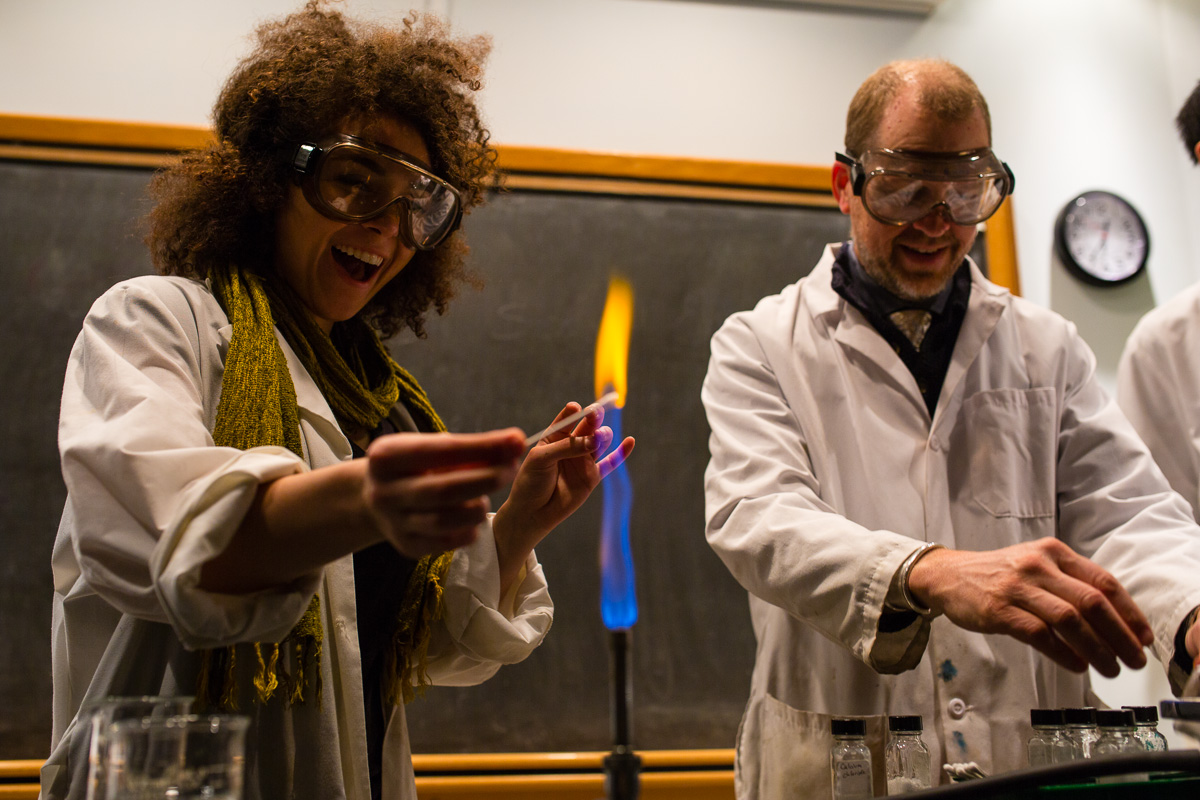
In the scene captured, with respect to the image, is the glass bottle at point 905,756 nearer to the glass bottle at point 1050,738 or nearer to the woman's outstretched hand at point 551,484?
the glass bottle at point 1050,738

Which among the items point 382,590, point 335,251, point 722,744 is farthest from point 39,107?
point 722,744

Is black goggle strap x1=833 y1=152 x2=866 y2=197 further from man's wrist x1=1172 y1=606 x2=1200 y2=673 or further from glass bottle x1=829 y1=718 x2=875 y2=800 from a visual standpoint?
glass bottle x1=829 y1=718 x2=875 y2=800

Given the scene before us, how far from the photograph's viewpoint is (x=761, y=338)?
1.81m

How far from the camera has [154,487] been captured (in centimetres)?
81

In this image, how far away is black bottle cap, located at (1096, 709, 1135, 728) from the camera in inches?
38.4

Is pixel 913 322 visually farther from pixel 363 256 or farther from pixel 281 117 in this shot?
pixel 281 117

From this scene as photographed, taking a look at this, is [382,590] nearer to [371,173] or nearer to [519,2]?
[371,173]

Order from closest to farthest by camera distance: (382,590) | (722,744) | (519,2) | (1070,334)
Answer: (382,590) → (1070,334) → (722,744) → (519,2)

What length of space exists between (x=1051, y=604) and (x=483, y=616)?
2.62ft

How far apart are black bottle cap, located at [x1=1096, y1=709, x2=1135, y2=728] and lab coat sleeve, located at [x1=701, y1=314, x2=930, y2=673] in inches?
9.4

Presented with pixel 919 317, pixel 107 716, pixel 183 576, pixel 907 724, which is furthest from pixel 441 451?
pixel 919 317

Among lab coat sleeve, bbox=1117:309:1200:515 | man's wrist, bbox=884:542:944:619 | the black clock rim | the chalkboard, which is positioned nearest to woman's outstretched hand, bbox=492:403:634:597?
man's wrist, bbox=884:542:944:619

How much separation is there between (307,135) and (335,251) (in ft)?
0.59

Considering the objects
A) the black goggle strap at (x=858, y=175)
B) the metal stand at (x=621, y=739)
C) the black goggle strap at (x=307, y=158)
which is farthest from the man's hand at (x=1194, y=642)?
the black goggle strap at (x=307, y=158)
